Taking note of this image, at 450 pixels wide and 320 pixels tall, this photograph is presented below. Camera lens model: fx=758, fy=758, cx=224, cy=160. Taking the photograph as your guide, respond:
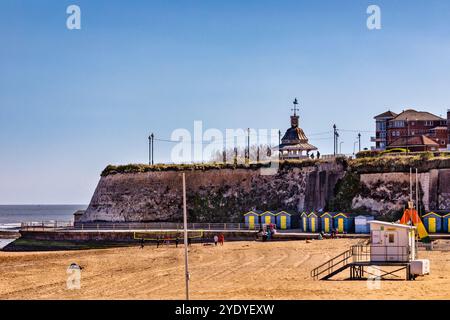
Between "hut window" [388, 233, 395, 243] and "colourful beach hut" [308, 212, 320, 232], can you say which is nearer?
"hut window" [388, 233, 395, 243]

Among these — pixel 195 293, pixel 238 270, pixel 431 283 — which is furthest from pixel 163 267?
pixel 431 283

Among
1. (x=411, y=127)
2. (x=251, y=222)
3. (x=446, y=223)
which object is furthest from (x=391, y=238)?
(x=411, y=127)

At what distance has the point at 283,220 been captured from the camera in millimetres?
70875

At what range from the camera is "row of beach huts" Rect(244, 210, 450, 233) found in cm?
6231

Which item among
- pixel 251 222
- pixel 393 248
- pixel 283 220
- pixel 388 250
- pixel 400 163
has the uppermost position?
pixel 400 163

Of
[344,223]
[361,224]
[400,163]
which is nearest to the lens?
[361,224]

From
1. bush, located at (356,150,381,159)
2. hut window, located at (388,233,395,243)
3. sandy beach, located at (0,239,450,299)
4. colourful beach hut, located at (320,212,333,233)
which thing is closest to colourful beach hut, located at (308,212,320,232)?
colourful beach hut, located at (320,212,333,233)

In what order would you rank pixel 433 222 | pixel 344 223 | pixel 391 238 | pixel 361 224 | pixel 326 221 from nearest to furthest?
pixel 391 238
pixel 433 222
pixel 361 224
pixel 344 223
pixel 326 221

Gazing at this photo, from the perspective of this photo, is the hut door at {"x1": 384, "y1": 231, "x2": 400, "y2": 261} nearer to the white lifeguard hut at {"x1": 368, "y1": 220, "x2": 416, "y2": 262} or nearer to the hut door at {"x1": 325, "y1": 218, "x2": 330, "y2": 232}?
the white lifeguard hut at {"x1": 368, "y1": 220, "x2": 416, "y2": 262}

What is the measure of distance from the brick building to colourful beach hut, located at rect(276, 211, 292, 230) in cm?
3065

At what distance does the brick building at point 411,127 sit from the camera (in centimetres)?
10078

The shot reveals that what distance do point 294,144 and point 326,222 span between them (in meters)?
30.4

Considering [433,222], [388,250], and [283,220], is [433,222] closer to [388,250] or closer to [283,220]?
[283,220]
